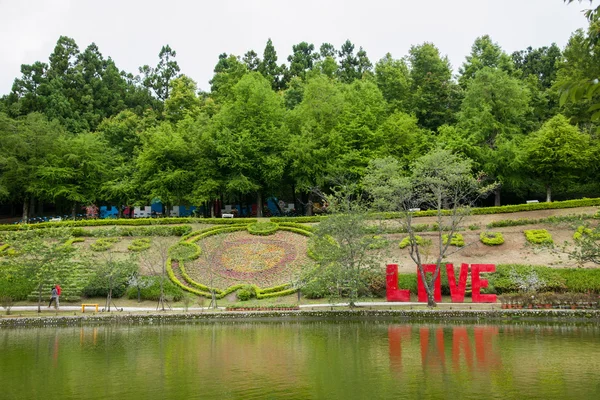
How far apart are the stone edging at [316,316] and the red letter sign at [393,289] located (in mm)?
3889

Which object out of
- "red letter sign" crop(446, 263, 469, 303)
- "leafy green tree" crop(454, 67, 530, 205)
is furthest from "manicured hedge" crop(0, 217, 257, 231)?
"leafy green tree" crop(454, 67, 530, 205)

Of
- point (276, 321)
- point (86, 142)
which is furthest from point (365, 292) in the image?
point (86, 142)

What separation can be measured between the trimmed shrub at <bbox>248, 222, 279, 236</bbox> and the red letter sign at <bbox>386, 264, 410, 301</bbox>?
1200cm

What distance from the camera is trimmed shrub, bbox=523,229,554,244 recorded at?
32.0 meters

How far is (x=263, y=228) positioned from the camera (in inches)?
1501

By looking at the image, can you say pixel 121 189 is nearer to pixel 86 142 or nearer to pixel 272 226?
pixel 86 142

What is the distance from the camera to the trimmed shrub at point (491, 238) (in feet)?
107

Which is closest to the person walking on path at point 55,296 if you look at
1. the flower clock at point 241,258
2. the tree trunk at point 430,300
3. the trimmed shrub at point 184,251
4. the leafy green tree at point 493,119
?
the flower clock at point 241,258

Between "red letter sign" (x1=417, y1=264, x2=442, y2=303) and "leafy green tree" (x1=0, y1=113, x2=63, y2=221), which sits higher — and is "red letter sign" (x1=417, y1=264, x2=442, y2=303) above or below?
below

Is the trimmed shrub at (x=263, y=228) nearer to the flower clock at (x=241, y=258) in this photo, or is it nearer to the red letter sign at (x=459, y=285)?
the flower clock at (x=241, y=258)

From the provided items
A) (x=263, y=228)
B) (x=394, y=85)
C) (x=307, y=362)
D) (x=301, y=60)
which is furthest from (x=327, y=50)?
(x=307, y=362)

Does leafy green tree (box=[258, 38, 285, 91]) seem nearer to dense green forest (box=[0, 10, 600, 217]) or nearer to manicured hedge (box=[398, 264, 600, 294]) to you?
dense green forest (box=[0, 10, 600, 217])

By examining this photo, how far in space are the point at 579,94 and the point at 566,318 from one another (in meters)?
20.7

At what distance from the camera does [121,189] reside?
46.6m
